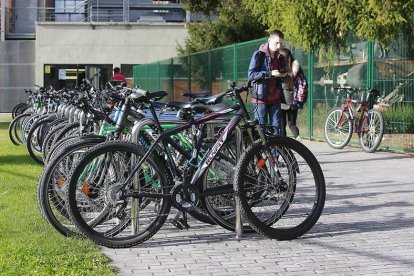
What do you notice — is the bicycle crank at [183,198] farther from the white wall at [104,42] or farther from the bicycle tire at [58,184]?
the white wall at [104,42]

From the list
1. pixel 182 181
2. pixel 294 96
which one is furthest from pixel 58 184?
pixel 294 96

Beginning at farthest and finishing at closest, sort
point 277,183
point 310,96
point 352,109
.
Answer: point 310,96 < point 352,109 < point 277,183

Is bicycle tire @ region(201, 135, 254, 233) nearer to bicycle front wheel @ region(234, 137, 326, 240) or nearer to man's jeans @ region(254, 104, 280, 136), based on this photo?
bicycle front wheel @ region(234, 137, 326, 240)

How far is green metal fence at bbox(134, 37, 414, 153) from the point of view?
12.4 m

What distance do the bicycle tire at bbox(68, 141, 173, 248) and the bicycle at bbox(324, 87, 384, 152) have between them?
7.07 metres

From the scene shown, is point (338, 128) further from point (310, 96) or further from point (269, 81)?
point (269, 81)

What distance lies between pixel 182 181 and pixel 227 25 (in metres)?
23.1

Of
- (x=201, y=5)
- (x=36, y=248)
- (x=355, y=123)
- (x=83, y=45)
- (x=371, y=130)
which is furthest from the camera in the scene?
(x=83, y=45)

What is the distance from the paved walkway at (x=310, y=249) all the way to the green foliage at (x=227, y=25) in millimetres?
20670

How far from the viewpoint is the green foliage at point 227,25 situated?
28.1 metres

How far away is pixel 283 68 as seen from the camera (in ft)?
30.0

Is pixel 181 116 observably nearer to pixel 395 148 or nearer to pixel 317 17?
pixel 395 148

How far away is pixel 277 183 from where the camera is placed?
6.13 metres

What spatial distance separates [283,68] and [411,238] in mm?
3532
